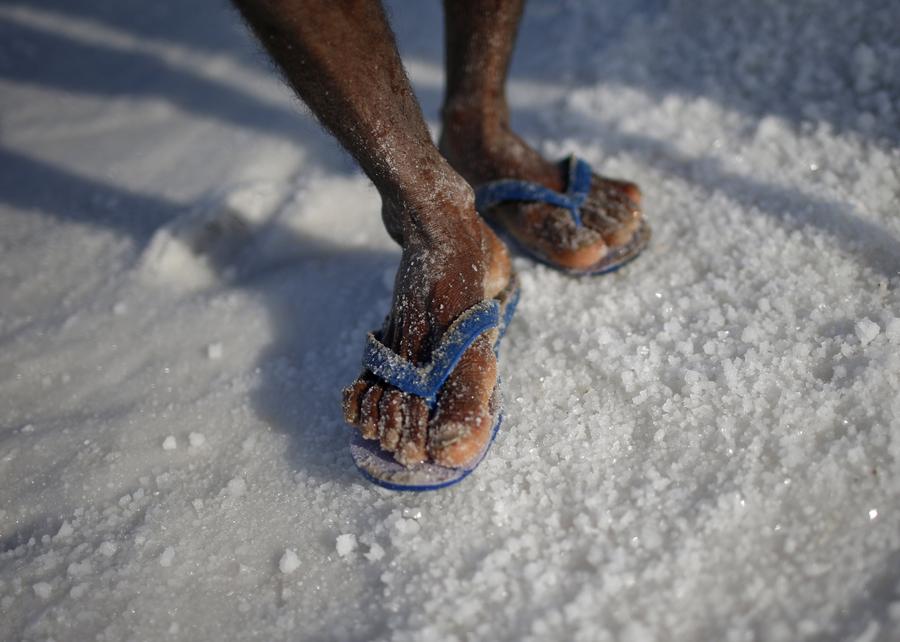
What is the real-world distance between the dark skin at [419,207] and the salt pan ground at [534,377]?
118mm

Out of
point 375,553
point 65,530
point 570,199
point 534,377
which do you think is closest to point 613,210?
point 570,199

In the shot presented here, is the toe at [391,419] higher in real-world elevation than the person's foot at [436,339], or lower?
lower

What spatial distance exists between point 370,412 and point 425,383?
11cm

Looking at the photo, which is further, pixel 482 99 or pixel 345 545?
pixel 482 99

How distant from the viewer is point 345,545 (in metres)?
1.09

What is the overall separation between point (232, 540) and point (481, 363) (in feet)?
1.67

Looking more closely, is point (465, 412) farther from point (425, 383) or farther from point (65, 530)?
point (65, 530)

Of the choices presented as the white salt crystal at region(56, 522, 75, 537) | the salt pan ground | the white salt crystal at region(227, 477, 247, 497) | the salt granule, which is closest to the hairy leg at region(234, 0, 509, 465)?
the salt pan ground

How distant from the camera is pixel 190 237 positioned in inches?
67.6

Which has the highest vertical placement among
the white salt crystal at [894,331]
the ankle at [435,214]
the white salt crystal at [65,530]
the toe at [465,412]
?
the white salt crystal at [894,331]

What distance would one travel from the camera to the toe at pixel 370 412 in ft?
3.67

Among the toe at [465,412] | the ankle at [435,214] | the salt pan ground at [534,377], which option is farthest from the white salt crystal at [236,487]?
the ankle at [435,214]

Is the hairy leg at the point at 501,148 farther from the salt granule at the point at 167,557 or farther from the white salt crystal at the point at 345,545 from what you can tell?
the salt granule at the point at 167,557

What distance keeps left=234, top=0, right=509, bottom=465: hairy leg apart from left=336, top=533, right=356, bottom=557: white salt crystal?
16 centimetres
